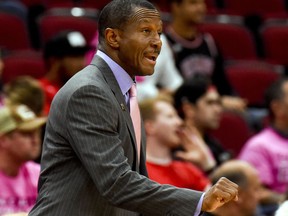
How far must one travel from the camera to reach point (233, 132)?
5453 mm

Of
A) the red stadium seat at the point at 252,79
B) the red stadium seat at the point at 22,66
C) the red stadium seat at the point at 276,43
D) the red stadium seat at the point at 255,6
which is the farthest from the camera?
the red stadium seat at the point at 255,6

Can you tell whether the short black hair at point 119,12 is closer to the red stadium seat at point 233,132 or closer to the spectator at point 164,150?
the spectator at point 164,150

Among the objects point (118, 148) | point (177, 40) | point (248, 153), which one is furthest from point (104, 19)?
point (177, 40)

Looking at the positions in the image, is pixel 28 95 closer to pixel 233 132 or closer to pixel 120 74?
pixel 233 132

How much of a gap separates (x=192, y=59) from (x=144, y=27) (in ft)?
11.1

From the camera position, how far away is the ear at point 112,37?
2396 millimetres

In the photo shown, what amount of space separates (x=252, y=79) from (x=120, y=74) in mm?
3716

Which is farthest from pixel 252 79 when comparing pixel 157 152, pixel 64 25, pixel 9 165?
pixel 9 165

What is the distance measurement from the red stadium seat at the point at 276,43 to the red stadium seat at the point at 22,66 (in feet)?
5.88

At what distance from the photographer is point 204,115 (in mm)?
5184

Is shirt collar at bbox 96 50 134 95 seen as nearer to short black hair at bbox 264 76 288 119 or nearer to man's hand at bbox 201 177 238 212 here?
man's hand at bbox 201 177 238 212

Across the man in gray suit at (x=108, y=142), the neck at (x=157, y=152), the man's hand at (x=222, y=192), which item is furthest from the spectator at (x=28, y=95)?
the man's hand at (x=222, y=192)

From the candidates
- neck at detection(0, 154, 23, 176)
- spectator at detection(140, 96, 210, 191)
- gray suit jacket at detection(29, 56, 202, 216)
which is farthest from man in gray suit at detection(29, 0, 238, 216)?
spectator at detection(140, 96, 210, 191)

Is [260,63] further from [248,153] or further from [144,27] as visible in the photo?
[144,27]
